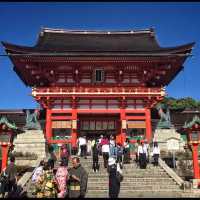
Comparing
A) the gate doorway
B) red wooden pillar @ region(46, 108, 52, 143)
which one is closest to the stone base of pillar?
the gate doorway

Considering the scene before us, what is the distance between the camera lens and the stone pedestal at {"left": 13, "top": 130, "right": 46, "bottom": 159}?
2719 cm

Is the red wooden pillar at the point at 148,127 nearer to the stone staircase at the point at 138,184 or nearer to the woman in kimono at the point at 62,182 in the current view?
the stone staircase at the point at 138,184

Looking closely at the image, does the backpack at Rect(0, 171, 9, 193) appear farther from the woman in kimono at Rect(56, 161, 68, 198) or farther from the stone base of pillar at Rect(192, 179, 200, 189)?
the stone base of pillar at Rect(192, 179, 200, 189)

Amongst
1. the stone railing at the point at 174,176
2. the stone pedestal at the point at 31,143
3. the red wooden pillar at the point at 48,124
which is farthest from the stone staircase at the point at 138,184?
the red wooden pillar at the point at 48,124

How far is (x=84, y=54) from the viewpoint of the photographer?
97.0 feet

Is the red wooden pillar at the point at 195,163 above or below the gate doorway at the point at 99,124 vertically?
below

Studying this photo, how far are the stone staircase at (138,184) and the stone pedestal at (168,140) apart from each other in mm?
7619

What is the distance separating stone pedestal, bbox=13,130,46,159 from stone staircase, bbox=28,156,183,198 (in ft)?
23.5

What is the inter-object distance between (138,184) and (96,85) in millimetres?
14133

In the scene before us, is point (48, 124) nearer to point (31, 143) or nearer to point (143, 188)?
point (31, 143)

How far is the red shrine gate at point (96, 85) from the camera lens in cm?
2978

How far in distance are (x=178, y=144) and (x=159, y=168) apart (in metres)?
8.44

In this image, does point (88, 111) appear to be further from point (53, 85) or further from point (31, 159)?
point (31, 159)

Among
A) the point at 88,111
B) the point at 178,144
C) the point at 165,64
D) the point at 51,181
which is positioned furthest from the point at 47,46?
the point at 51,181
